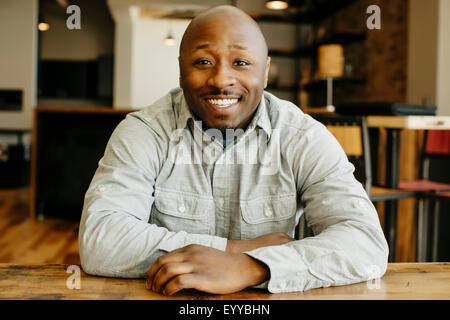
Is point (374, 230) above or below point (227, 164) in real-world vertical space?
below

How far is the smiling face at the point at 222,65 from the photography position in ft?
3.44

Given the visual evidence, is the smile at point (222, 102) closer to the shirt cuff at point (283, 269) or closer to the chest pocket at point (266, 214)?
the chest pocket at point (266, 214)

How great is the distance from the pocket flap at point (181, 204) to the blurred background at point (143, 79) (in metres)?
0.64

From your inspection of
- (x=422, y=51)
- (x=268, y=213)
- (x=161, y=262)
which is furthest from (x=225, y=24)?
(x=422, y=51)

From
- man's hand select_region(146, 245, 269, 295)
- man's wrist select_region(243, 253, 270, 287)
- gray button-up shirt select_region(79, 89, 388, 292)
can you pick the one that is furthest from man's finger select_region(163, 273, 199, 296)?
gray button-up shirt select_region(79, 89, 388, 292)

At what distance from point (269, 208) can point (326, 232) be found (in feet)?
0.70

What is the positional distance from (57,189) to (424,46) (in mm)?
3662

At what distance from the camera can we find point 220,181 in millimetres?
1138

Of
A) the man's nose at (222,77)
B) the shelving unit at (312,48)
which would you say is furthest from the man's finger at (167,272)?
the shelving unit at (312,48)

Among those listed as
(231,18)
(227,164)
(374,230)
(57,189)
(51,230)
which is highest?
(231,18)

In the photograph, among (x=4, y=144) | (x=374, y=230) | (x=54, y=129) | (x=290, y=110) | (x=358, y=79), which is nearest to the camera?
(x=374, y=230)

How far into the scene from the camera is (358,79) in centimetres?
527

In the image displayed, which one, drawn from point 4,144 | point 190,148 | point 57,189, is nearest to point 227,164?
point 190,148
